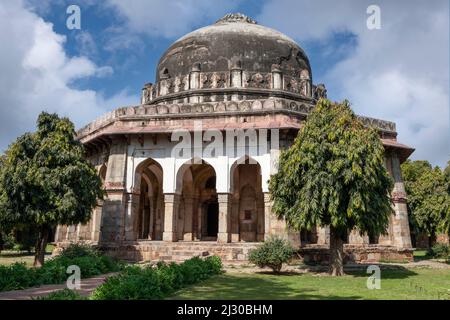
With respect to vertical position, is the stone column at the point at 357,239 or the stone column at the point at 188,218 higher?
the stone column at the point at 188,218

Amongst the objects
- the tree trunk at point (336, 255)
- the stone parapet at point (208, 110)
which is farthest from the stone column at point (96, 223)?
the tree trunk at point (336, 255)

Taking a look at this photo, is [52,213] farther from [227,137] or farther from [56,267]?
[227,137]

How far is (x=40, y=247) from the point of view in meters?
14.2

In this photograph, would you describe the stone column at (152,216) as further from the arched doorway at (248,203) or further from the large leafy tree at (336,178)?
the large leafy tree at (336,178)

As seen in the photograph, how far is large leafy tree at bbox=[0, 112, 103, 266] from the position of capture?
13477mm

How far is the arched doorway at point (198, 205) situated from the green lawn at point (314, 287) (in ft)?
26.5

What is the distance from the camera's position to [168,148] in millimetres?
17734

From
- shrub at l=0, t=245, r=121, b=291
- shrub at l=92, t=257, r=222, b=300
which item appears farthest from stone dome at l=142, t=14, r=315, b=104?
shrub at l=92, t=257, r=222, b=300

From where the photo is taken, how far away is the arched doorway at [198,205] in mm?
20234

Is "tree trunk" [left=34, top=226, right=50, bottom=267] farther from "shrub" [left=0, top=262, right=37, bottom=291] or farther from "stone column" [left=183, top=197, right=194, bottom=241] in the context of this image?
"stone column" [left=183, top=197, right=194, bottom=241]

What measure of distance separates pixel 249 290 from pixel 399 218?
12244mm

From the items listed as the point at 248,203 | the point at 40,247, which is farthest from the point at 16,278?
the point at 248,203

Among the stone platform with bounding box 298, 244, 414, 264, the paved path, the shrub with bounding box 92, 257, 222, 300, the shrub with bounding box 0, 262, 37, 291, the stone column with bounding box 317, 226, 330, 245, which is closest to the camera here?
the shrub with bounding box 92, 257, 222, 300
